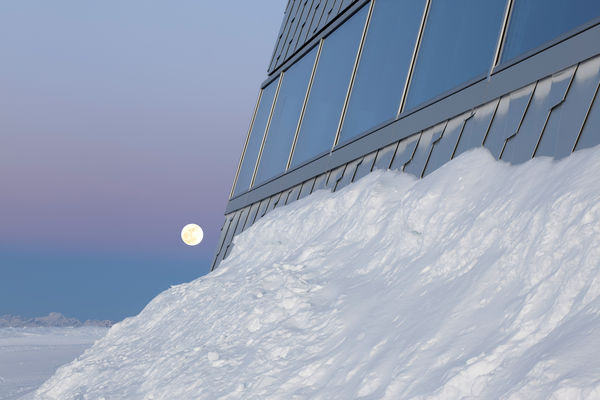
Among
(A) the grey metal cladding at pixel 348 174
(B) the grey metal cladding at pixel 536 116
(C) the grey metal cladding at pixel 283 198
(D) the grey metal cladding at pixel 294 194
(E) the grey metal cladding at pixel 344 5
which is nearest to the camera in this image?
(B) the grey metal cladding at pixel 536 116

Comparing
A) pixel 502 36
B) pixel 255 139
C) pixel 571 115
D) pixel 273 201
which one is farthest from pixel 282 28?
pixel 571 115

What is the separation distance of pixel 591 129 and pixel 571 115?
29 centimetres

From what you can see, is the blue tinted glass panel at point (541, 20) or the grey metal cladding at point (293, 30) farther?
the grey metal cladding at point (293, 30)

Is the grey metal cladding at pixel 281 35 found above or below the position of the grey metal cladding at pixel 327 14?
above

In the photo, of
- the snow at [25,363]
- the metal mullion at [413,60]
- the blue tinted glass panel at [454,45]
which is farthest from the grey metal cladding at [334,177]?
the snow at [25,363]

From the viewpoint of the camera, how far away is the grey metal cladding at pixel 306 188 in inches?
341

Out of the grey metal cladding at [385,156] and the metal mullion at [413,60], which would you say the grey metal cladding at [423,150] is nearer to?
the grey metal cladding at [385,156]

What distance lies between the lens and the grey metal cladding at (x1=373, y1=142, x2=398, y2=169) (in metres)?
6.77

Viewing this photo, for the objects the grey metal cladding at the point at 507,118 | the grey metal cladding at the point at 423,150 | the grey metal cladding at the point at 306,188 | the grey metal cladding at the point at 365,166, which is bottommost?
the grey metal cladding at the point at 507,118

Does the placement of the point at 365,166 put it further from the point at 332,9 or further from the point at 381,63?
the point at 332,9

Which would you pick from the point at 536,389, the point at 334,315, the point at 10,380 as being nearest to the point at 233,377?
the point at 334,315

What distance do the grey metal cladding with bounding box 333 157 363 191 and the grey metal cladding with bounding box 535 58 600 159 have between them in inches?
119

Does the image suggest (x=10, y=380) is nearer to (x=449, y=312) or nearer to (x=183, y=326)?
(x=183, y=326)

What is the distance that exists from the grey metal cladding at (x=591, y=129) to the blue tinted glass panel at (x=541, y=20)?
0.69 meters
